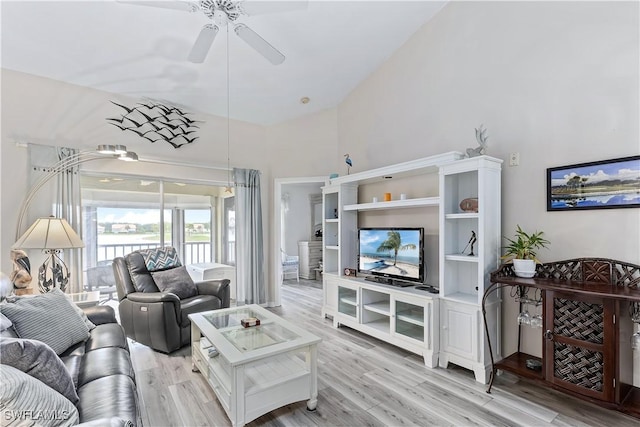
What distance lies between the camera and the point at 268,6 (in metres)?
2.09

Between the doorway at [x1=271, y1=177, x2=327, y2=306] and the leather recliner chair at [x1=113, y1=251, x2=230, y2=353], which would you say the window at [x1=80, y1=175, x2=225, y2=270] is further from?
the doorway at [x1=271, y1=177, x2=327, y2=306]

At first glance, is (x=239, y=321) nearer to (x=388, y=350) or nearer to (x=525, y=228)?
(x=388, y=350)

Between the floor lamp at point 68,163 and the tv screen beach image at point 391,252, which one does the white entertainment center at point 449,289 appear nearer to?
the tv screen beach image at point 391,252

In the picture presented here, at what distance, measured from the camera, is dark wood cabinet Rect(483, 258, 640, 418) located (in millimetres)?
1924

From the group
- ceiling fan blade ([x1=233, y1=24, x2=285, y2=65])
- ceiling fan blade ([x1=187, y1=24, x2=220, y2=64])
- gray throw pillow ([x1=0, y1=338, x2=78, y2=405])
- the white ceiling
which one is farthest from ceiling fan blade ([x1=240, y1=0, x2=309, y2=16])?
gray throw pillow ([x1=0, y1=338, x2=78, y2=405])

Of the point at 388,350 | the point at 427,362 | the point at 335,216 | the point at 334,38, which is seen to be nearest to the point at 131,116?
the point at 334,38

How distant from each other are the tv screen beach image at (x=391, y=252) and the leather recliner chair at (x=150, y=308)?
75.0 inches

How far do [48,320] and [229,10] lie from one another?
8.24ft

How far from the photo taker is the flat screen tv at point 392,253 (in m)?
3.29

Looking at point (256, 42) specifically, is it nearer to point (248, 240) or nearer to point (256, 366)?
point (256, 366)

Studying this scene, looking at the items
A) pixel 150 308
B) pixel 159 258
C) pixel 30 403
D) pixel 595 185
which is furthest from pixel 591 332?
pixel 159 258

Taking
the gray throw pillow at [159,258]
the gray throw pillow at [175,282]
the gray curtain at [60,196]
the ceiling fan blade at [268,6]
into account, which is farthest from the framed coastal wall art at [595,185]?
the gray curtain at [60,196]

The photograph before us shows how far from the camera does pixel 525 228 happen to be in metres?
2.72

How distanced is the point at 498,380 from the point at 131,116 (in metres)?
4.93
